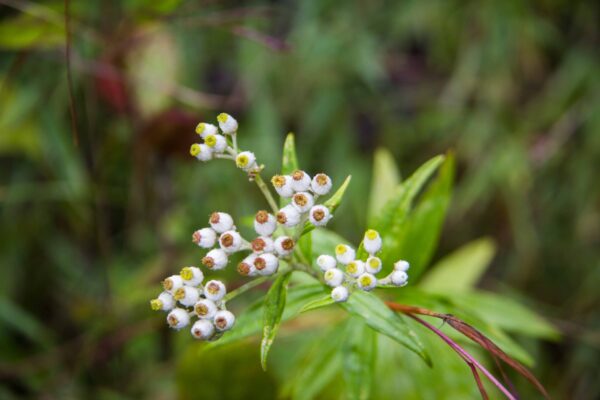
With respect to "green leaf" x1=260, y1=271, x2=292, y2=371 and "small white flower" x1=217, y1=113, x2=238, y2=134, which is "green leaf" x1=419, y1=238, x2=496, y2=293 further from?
"small white flower" x1=217, y1=113, x2=238, y2=134

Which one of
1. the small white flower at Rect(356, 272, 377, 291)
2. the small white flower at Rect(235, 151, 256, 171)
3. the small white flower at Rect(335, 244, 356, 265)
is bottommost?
the small white flower at Rect(356, 272, 377, 291)

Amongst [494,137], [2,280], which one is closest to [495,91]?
[494,137]

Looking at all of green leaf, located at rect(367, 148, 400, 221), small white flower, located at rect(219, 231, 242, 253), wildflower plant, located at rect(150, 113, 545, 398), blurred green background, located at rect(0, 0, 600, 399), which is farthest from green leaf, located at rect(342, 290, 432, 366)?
blurred green background, located at rect(0, 0, 600, 399)

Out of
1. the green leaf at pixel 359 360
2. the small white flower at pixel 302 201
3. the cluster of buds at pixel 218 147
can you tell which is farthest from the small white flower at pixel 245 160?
the green leaf at pixel 359 360

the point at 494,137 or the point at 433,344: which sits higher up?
the point at 494,137

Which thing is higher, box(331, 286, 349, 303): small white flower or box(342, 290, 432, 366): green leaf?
box(331, 286, 349, 303): small white flower

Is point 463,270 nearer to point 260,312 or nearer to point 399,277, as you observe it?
point 260,312

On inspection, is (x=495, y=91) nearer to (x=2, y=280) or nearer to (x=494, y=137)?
(x=494, y=137)
